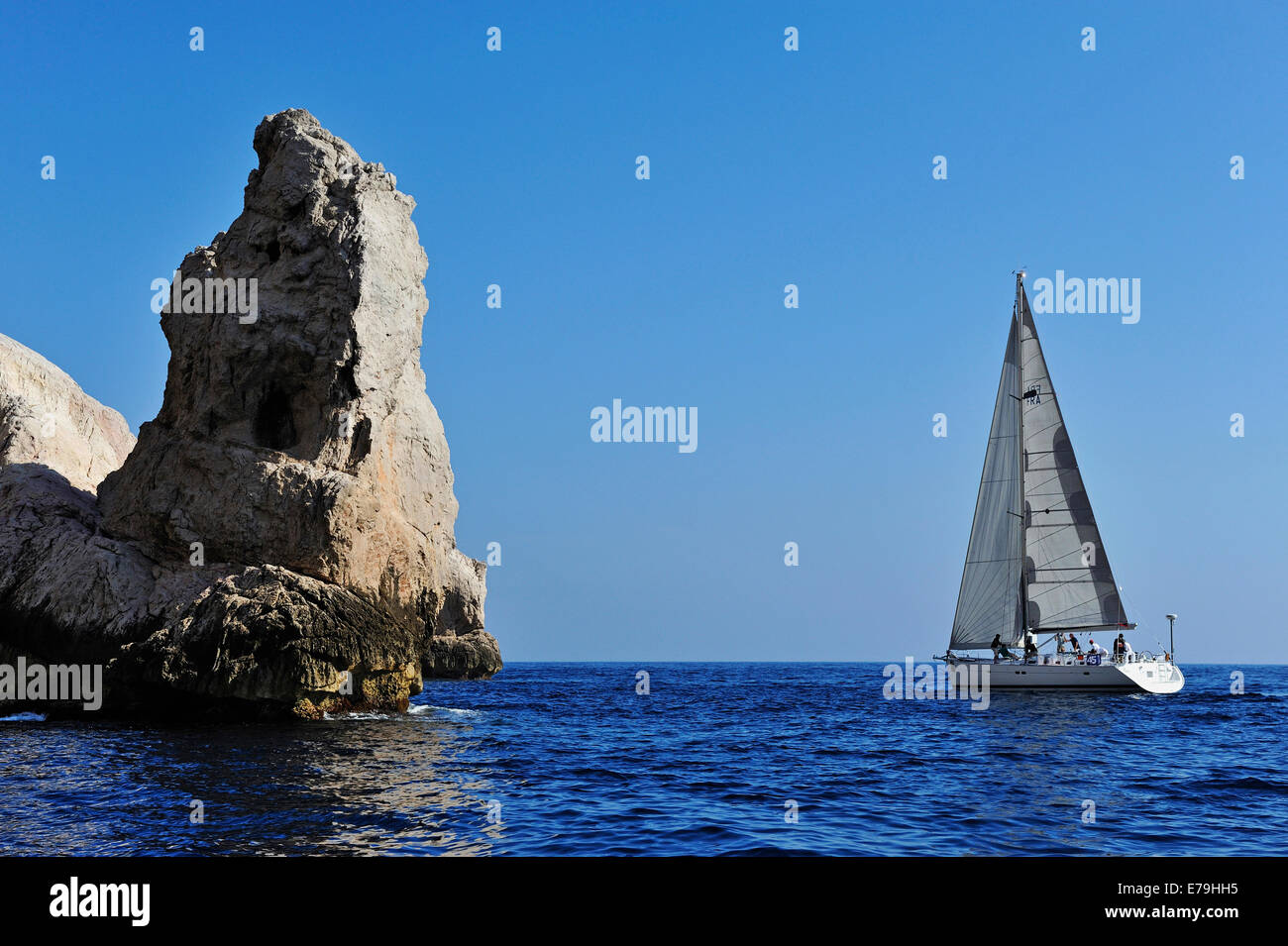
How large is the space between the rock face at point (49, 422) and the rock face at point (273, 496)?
740 cm

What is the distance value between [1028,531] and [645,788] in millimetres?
28830

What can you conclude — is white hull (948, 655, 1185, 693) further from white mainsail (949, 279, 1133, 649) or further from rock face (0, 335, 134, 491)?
rock face (0, 335, 134, 491)

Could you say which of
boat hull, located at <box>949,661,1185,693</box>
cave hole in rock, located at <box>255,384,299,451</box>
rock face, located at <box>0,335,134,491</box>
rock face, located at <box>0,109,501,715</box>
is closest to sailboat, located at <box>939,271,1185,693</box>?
boat hull, located at <box>949,661,1185,693</box>

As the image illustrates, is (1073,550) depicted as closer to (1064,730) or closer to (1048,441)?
(1048,441)

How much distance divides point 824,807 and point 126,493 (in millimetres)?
24867

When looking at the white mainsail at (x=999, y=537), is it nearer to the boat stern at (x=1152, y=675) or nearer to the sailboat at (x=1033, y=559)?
the sailboat at (x=1033, y=559)

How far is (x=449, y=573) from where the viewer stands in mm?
65375

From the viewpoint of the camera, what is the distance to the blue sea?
42.6ft

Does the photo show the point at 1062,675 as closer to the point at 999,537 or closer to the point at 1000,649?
the point at 1000,649

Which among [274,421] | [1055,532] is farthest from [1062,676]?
[274,421]

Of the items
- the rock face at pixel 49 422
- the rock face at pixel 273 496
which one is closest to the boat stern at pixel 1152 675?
the rock face at pixel 273 496
